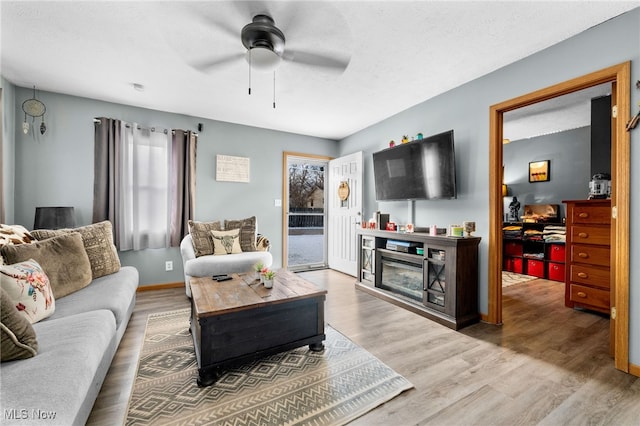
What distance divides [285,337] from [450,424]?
1096 millimetres

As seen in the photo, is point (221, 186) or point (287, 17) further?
point (221, 186)

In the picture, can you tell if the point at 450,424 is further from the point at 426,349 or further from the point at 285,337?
the point at 285,337

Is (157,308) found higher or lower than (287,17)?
lower

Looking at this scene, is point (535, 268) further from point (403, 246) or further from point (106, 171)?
point (106, 171)

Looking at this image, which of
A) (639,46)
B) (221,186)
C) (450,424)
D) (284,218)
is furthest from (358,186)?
(450,424)

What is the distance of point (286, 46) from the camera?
218 cm

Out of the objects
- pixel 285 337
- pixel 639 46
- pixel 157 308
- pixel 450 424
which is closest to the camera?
pixel 450 424

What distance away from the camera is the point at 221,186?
4180mm

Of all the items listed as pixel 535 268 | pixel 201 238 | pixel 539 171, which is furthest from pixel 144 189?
pixel 539 171

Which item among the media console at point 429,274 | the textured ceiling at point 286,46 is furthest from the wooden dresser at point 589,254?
the textured ceiling at point 286,46

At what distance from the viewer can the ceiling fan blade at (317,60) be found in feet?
7.45

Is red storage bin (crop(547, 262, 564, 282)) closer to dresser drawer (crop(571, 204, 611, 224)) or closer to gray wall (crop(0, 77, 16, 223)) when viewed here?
dresser drawer (crop(571, 204, 611, 224))

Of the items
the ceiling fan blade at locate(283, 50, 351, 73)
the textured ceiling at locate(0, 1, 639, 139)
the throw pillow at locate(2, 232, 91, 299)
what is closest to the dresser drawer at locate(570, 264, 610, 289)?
the textured ceiling at locate(0, 1, 639, 139)

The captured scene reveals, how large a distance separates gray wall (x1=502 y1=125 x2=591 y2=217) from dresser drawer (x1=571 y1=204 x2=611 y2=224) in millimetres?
Result: 2233
